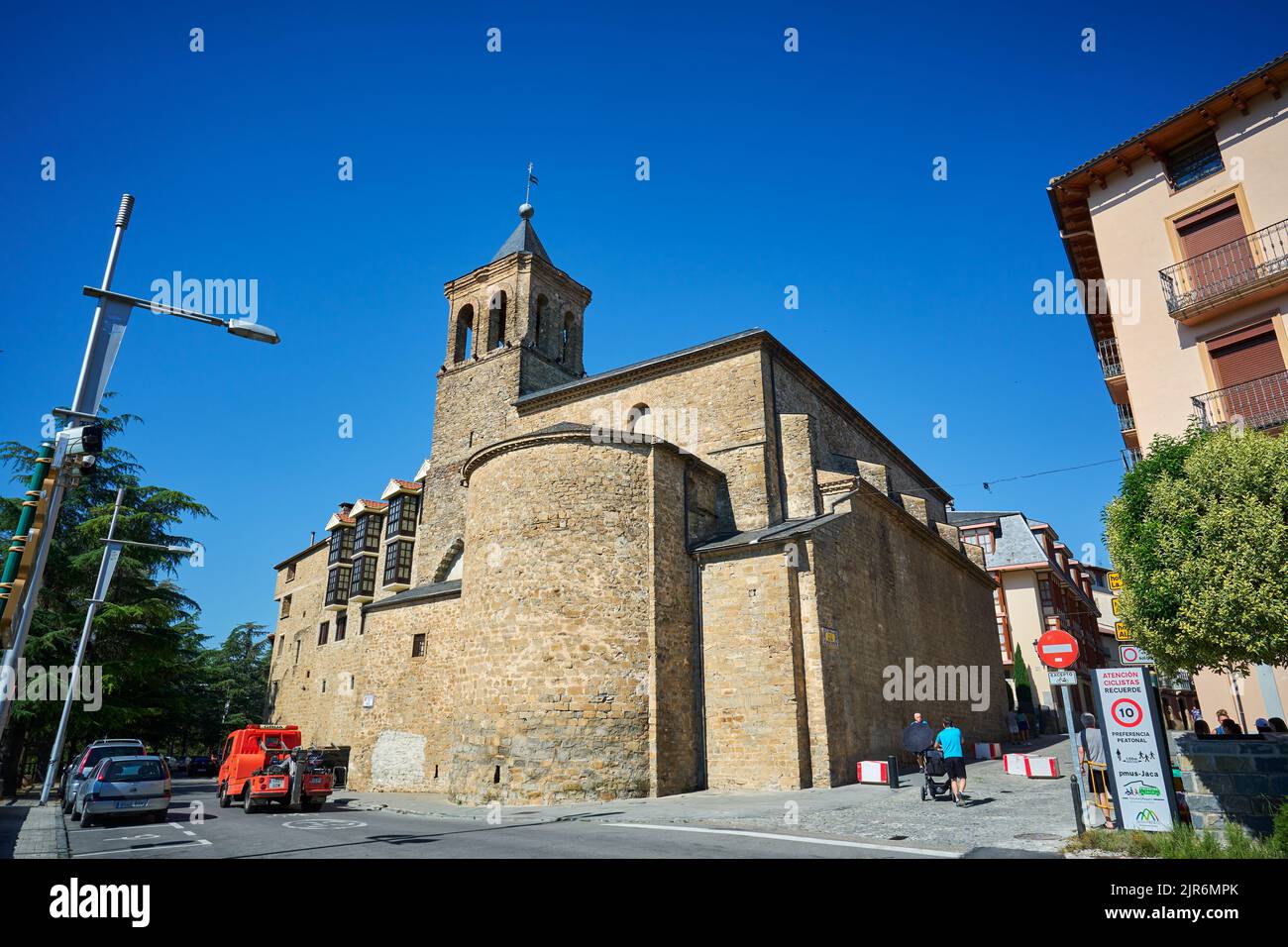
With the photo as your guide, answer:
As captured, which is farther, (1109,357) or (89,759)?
(1109,357)

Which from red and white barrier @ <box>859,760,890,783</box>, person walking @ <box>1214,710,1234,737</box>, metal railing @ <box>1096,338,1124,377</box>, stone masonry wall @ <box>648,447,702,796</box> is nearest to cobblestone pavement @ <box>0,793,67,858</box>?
stone masonry wall @ <box>648,447,702,796</box>

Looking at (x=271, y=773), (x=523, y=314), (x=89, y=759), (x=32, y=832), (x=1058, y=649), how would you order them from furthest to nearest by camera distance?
(x=523, y=314) < (x=89, y=759) < (x=271, y=773) < (x=32, y=832) < (x=1058, y=649)

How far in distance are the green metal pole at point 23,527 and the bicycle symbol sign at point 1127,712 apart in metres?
12.0

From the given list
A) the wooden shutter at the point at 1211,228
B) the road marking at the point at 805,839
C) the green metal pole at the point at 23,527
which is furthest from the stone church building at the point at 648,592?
the green metal pole at the point at 23,527

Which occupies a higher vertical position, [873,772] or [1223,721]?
[1223,721]

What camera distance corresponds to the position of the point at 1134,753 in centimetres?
836

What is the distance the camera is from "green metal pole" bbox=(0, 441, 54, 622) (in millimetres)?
6848

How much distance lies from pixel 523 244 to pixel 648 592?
764 inches

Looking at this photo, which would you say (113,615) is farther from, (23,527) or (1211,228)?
(1211,228)

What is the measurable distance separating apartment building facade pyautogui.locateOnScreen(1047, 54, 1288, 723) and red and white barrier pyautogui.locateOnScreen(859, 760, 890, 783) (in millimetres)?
6552

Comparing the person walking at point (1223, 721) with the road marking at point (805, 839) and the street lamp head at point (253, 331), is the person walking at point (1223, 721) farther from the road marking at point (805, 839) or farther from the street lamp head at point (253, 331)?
the street lamp head at point (253, 331)

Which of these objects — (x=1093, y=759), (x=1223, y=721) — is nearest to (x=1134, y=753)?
(x=1093, y=759)

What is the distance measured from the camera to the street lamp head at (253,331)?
8.76 meters

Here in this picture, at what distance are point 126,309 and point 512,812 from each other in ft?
36.0
